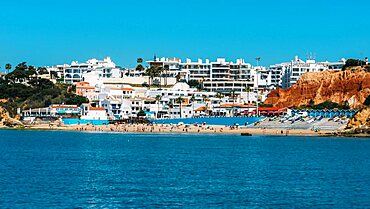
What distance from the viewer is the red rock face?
120875 mm

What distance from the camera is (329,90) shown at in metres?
127

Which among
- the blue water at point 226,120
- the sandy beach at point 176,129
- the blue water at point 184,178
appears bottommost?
the blue water at point 184,178

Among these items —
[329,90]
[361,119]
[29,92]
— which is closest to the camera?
[361,119]

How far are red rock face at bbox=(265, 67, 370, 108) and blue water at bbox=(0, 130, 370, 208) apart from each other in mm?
54057

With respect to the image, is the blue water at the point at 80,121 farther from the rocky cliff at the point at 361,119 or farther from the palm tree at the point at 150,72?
the rocky cliff at the point at 361,119

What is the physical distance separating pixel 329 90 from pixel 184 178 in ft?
288

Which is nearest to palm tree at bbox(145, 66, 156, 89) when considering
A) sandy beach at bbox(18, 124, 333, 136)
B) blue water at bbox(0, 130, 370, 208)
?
sandy beach at bbox(18, 124, 333, 136)

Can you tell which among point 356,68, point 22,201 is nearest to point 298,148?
point 22,201

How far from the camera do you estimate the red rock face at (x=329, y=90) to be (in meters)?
121

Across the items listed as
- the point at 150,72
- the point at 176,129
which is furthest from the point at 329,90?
the point at 150,72

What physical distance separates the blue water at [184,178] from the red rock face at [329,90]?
54.1m

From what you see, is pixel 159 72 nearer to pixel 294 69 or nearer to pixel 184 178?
pixel 294 69

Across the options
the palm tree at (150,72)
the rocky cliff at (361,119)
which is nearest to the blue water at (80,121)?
the palm tree at (150,72)

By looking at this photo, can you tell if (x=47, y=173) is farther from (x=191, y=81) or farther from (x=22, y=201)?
(x=191, y=81)
